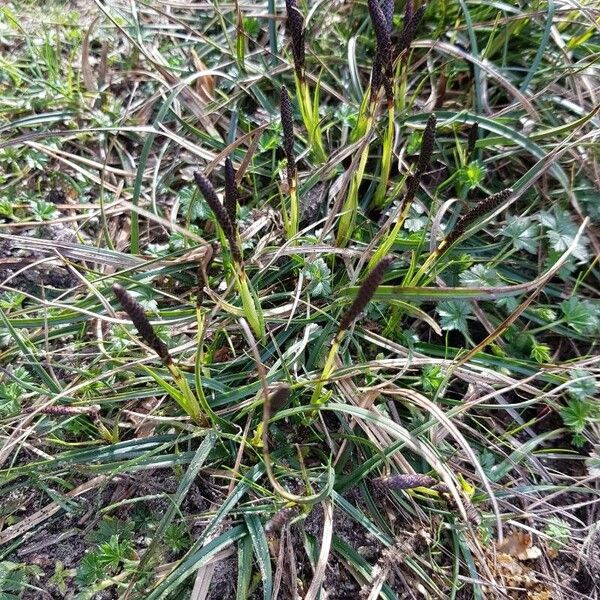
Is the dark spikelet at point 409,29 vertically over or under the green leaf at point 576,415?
over

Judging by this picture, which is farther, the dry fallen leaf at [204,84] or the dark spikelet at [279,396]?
the dry fallen leaf at [204,84]

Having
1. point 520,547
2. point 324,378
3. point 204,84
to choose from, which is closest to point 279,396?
point 324,378

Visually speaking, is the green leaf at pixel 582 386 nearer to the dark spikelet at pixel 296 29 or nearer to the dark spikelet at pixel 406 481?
the dark spikelet at pixel 406 481

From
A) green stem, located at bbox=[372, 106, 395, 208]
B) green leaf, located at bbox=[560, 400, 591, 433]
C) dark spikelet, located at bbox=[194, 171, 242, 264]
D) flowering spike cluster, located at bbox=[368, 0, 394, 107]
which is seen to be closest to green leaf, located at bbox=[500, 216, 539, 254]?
green stem, located at bbox=[372, 106, 395, 208]

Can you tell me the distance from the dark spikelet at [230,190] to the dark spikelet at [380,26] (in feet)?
1.91

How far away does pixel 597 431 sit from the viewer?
77.8 inches

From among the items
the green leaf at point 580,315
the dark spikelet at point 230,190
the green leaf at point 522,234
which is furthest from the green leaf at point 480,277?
the dark spikelet at point 230,190

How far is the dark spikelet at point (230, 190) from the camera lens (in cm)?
142

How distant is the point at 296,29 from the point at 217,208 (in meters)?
0.67

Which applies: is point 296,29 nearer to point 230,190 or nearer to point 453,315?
point 230,190

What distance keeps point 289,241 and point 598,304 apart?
4.00ft

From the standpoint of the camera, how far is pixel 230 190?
1.46m

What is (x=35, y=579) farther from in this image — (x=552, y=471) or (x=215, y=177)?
(x=552, y=471)

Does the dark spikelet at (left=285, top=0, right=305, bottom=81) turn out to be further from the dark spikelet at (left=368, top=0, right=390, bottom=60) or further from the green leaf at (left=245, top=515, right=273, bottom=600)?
the green leaf at (left=245, top=515, right=273, bottom=600)
